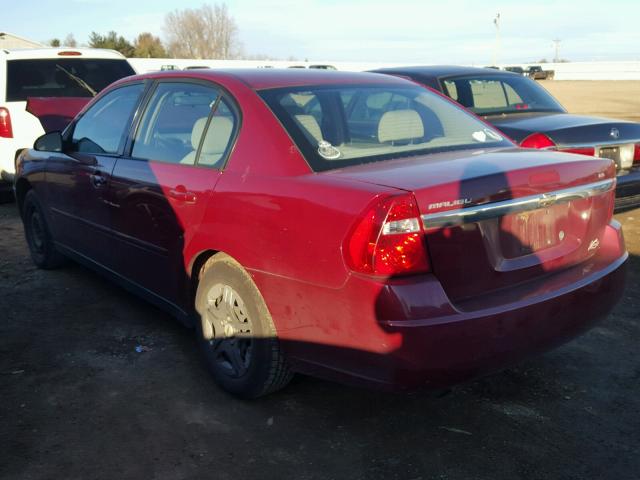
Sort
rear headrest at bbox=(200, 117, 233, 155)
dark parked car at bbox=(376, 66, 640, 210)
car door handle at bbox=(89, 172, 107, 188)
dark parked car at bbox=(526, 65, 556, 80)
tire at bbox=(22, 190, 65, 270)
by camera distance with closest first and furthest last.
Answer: rear headrest at bbox=(200, 117, 233, 155)
car door handle at bbox=(89, 172, 107, 188)
tire at bbox=(22, 190, 65, 270)
dark parked car at bbox=(376, 66, 640, 210)
dark parked car at bbox=(526, 65, 556, 80)

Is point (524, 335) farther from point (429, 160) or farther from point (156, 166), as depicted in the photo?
point (156, 166)

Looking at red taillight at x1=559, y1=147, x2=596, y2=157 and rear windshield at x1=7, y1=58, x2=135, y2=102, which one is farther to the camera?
rear windshield at x1=7, y1=58, x2=135, y2=102

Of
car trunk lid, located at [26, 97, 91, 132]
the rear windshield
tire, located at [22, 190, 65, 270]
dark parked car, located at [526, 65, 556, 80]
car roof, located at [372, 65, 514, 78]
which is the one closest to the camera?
tire, located at [22, 190, 65, 270]

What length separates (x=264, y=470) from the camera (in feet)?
9.62

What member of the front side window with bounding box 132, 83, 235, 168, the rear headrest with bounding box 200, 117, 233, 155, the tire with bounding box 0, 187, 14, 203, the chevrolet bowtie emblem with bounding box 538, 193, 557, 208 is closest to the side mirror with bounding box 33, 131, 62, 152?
the front side window with bounding box 132, 83, 235, 168

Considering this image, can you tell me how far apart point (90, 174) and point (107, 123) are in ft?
1.32

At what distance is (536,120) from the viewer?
6746 mm

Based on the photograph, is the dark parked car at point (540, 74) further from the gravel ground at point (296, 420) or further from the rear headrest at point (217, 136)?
the rear headrest at point (217, 136)

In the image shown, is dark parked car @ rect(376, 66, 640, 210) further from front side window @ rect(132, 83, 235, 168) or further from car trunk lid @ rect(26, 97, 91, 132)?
car trunk lid @ rect(26, 97, 91, 132)

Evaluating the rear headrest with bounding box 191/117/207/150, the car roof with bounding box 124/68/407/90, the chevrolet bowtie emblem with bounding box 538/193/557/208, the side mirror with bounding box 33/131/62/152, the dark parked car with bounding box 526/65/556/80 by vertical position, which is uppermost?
the car roof with bounding box 124/68/407/90

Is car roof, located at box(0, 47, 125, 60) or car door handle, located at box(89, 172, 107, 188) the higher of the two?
car roof, located at box(0, 47, 125, 60)

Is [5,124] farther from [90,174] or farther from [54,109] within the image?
[90,174]

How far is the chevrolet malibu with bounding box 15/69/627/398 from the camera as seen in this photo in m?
2.69

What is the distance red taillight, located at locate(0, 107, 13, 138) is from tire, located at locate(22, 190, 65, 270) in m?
2.59
